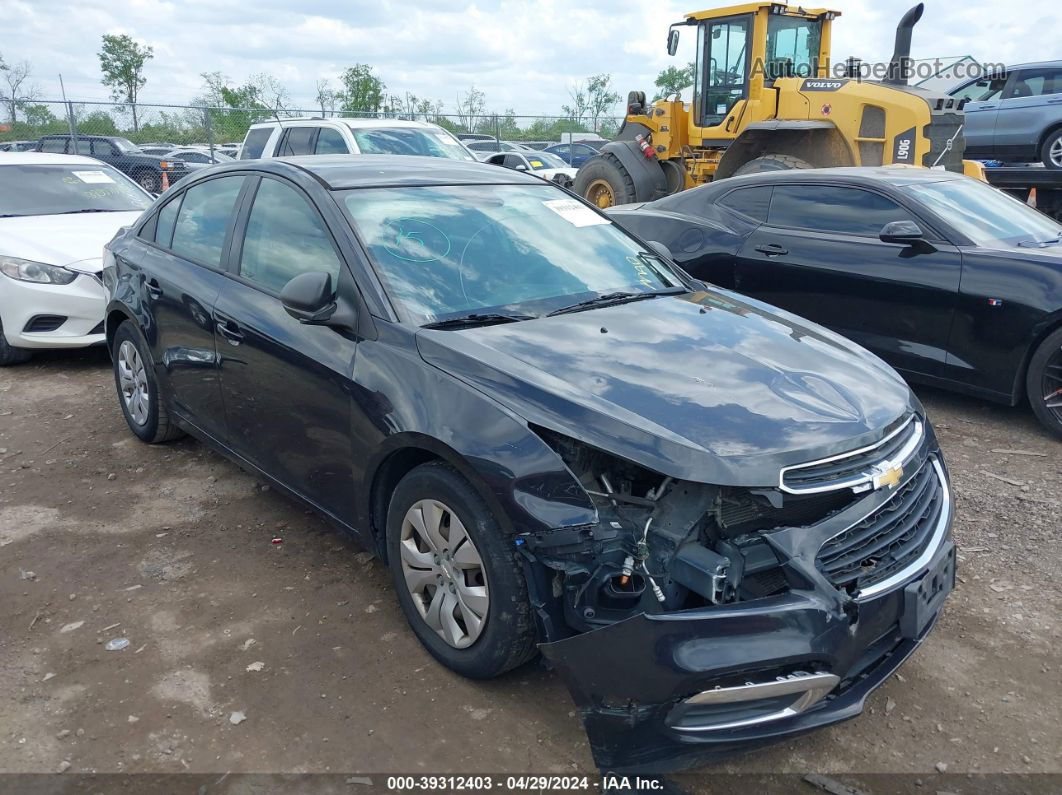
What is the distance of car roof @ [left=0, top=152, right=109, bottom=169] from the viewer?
8070 millimetres

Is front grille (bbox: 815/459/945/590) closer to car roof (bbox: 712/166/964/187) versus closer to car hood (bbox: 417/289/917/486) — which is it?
car hood (bbox: 417/289/917/486)

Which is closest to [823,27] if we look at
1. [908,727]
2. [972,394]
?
[972,394]

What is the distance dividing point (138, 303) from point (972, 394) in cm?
502

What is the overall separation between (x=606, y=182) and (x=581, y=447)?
10166 millimetres

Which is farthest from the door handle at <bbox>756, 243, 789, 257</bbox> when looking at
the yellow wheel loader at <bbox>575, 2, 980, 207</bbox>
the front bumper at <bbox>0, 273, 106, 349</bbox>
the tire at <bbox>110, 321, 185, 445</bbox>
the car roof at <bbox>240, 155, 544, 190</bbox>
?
the front bumper at <bbox>0, 273, 106, 349</bbox>

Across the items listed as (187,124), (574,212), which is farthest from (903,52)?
(187,124)

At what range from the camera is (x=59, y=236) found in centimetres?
711

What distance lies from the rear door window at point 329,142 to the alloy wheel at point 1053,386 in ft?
26.0

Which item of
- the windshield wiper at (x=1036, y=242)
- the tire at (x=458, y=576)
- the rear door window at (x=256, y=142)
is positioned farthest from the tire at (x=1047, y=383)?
the rear door window at (x=256, y=142)

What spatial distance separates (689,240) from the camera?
690 centimetres

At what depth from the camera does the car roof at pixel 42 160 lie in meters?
8.07

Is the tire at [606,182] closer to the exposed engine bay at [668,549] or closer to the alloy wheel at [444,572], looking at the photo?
the alloy wheel at [444,572]

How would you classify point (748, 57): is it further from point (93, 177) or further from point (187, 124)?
point (187, 124)

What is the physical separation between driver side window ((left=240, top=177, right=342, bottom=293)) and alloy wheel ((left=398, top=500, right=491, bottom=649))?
3.43ft
